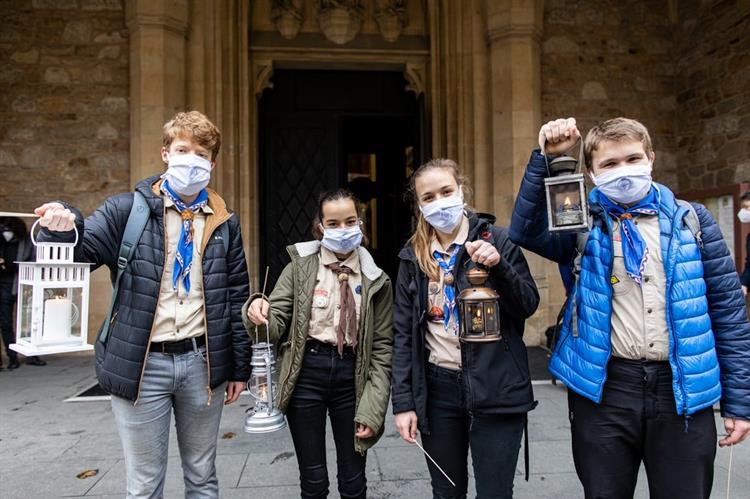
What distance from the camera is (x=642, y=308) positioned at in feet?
5.72

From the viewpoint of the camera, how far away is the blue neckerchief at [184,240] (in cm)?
197

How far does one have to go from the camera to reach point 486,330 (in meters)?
1.78

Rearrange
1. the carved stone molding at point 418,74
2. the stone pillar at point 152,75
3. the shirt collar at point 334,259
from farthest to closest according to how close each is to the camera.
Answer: the carved stone molding at point 418,74 → the stone pillar at point 152,75 → the shirt collar at point 334,259

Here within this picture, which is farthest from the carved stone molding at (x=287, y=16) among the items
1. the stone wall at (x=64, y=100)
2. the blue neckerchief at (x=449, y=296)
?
the blue neckerchief at (x=449, y=296)

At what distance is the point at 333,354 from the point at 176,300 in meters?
0.65

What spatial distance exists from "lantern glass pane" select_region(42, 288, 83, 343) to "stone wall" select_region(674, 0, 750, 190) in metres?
7.59

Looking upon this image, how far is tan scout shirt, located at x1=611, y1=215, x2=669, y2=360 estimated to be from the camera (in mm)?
1715

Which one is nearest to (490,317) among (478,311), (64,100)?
(478,311)

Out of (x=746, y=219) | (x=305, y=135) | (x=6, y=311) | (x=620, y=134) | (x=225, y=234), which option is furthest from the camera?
(x=305, y=135)

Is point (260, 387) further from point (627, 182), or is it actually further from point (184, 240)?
point (627, 182)

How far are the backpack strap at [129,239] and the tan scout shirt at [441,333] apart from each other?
3.56 ft

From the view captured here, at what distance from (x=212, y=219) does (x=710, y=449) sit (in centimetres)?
193

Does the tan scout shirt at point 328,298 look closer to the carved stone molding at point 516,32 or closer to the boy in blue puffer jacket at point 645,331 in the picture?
the boy in blue puffer jacket at point 645,331

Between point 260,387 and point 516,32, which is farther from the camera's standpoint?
point 516,32
